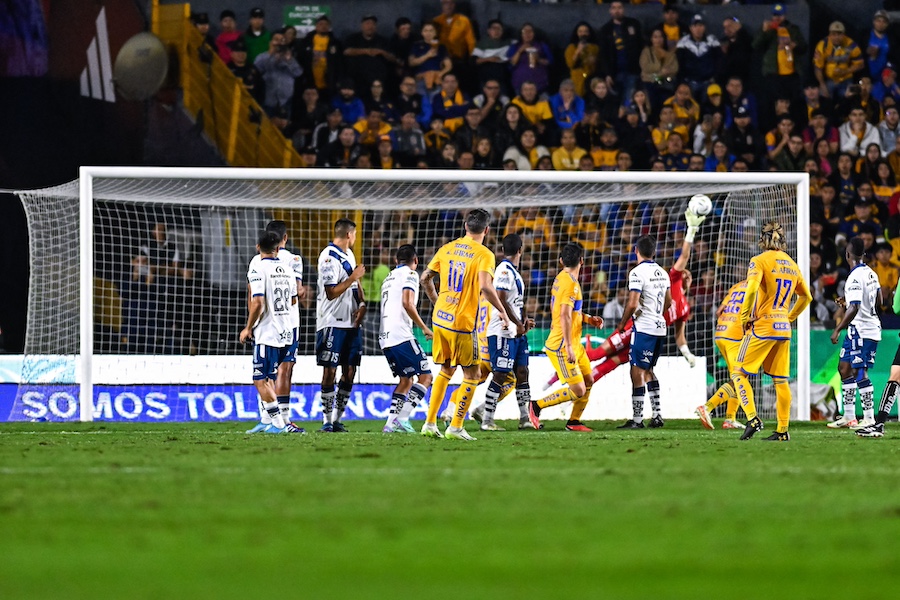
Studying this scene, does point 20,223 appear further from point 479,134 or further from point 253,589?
point 253,589

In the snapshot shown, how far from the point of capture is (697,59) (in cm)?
2273

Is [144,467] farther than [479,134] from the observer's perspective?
No

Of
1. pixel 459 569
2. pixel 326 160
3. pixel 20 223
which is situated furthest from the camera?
pixel 326 160

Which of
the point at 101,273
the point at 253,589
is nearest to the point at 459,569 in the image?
the point at 253,589

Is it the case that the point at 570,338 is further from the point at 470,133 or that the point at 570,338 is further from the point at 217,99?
the point at 217,99

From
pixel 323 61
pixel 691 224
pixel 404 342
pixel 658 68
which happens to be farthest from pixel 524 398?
pixel 658 68

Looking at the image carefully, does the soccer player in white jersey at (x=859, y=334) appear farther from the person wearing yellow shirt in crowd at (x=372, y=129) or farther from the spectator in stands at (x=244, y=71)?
the spectator in stands at (x=244, y=71)

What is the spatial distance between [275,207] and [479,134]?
4540 mm

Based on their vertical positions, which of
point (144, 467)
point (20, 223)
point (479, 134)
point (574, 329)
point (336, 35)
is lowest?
point (144, 467)

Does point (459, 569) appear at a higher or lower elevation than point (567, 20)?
lower

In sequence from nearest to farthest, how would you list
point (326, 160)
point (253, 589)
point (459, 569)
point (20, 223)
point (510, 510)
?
point (253, 589) → point (459, 569) → point (510, 510) → point (20, 223) → point (326, 160)

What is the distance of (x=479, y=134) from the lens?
68.6 feet

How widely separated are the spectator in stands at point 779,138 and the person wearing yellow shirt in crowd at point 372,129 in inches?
247

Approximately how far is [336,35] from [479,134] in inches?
147
